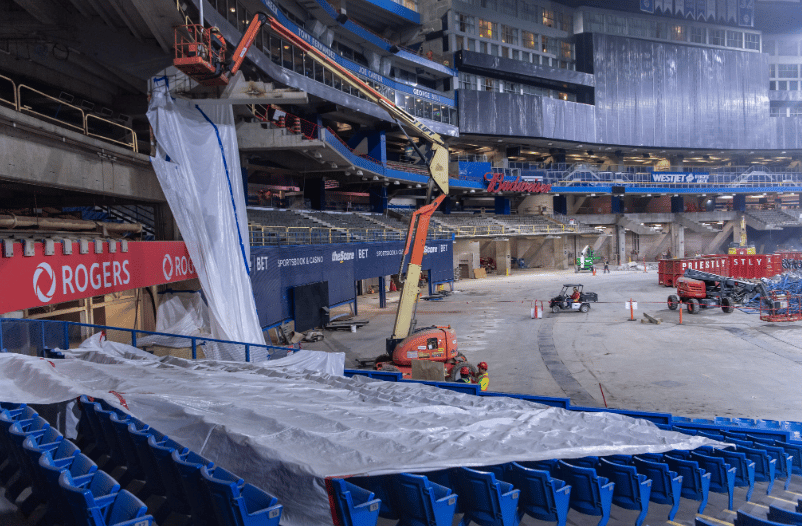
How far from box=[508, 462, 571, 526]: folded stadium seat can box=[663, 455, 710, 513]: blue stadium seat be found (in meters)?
2.00

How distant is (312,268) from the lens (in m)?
22.0

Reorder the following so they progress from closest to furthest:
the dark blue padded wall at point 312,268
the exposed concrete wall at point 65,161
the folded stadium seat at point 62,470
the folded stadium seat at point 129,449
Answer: the folded stadium seat at point 62,470 < the folded stadium seat at point 129,449 < the exposed concrete wall at point 65,161 < the dark blue padded wall at point 312,268

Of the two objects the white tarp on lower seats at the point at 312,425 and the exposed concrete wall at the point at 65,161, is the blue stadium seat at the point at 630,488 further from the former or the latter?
the exposed concrete wall at the point at 65,161

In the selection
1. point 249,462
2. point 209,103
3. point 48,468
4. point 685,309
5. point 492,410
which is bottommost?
point 685,309

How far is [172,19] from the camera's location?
14.8m

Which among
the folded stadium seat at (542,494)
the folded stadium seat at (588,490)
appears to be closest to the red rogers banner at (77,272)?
the folded stadium seat at (542,494)

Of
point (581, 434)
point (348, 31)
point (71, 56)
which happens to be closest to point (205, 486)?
point (581, 434)

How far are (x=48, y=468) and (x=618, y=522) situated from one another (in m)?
5.38

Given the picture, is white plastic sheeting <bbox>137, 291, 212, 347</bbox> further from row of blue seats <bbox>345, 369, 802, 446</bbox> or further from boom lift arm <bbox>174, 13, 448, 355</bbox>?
row of blue seats <bbox>345, 369, 802, 446</bbox>

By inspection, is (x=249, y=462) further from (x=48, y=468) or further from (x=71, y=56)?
(x=71, y=56)

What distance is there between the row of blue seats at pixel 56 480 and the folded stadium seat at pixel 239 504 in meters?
0.45

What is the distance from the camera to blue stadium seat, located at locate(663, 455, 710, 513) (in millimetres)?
6000

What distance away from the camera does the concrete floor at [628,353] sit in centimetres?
1339

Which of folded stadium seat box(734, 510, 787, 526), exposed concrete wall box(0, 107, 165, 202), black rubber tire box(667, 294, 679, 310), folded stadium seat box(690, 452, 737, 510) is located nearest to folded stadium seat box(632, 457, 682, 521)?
folded stadium seat box(690, 452, 737, 510)
